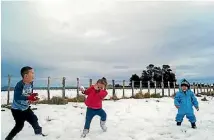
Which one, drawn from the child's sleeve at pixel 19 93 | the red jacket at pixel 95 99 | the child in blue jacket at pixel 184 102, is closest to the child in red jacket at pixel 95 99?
the red jacket at pixel 95 99

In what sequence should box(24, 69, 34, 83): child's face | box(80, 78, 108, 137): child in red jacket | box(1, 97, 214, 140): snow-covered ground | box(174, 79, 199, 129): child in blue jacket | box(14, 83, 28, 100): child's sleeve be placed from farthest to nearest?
1. box(174, 79, 199, 129): child in blue jacket
2. box(80, 78, 108, 137): child in red jacket
3. box(1, 97, 214, 140): snow-covered ground
4. box(24, 69, 34, 83): child's face
5. box(14, 83, 28, 100): child's sleeve

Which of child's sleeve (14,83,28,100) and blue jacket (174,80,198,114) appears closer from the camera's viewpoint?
child's sleeve (14,83,28,100)

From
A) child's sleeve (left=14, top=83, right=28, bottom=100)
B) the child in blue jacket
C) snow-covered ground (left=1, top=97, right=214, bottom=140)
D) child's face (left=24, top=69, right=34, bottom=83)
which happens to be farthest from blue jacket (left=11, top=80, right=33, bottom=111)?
the child in blue jacket

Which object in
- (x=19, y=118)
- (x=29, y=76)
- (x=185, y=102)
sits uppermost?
(x=29, y=76)

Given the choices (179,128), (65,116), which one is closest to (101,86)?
(179,128)

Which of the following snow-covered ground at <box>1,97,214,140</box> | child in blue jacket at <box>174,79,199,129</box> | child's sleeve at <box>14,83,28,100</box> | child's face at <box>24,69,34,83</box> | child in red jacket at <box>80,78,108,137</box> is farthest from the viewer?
child in blue jacket at <box>174,79,199,129</box>

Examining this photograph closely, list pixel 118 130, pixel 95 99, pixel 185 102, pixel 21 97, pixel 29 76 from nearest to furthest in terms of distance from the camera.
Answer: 1. pixel 21 97
2. pixel 29 76
3. pixel 95 99
4. pixel 118 130
5. pixel 185 102

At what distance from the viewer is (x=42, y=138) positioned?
22.5 feet

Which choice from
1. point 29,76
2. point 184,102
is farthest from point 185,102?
point 29,76

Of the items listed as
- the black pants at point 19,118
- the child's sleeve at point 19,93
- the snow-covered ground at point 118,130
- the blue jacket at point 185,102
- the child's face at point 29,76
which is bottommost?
the snow-covered ground at point 118,130

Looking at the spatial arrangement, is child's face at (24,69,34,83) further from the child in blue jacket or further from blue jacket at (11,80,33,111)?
the child in blue jacket

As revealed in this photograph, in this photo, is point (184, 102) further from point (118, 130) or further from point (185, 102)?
point (118, 130)

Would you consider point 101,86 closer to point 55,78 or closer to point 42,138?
point 42,138

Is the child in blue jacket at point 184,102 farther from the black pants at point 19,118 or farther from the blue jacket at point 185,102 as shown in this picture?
the black pants at point 19,118
